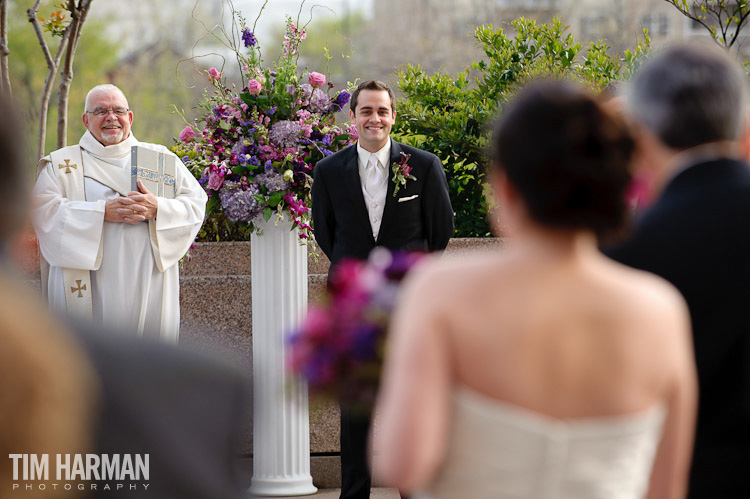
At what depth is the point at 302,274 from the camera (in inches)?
282

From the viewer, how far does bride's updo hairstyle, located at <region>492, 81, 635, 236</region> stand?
208 cm

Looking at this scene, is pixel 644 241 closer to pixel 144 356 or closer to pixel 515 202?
pixel 515 202

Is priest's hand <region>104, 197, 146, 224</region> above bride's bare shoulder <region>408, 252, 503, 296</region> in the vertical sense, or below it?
below

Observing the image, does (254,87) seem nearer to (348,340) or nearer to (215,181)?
(215,181)

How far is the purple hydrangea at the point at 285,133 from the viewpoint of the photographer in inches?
274

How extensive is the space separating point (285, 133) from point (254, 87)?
1.15ft

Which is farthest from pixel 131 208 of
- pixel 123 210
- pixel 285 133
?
pixel 285 133

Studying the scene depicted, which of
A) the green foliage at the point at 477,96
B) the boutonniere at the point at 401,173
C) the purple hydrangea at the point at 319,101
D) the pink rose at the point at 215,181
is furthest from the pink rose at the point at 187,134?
the green foliage at the point at 477,96

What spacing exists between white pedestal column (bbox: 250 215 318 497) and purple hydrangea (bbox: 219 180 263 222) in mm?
165

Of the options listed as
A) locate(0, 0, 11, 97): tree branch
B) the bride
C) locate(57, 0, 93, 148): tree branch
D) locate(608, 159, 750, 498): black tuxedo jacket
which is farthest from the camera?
locate(57, 0, 93, 148): tree branch

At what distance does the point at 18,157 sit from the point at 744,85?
1.97 meters

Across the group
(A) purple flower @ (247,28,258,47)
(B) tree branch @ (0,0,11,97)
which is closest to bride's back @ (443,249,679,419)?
(A) purple flower @ (247,28,258,47)

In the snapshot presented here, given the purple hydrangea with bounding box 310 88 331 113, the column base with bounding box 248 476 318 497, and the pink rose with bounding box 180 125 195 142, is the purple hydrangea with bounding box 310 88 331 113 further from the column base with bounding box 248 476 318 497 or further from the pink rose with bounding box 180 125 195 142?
the column base with bounding box 248 476 318 497

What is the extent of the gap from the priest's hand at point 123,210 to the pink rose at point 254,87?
3.28ft
